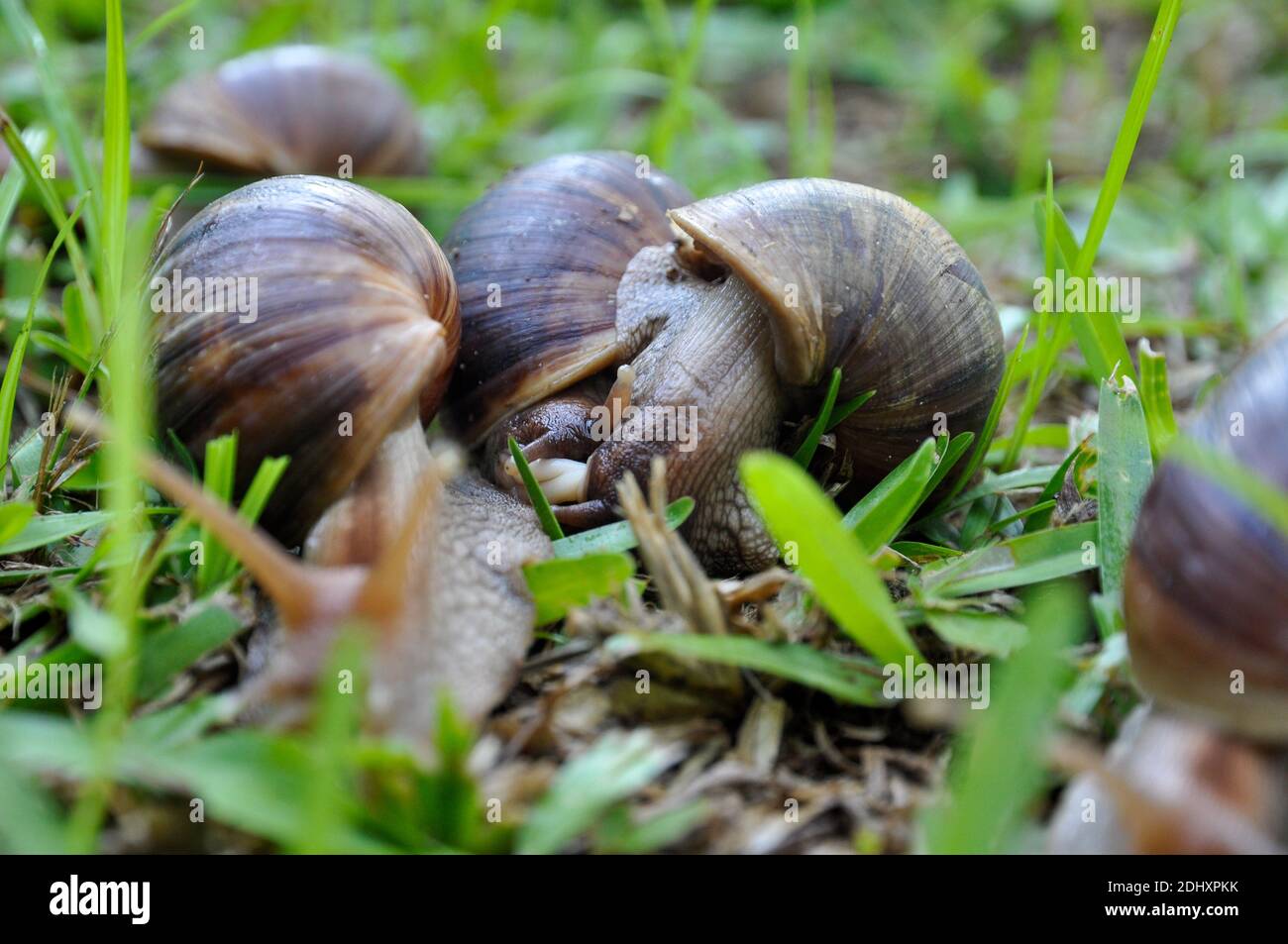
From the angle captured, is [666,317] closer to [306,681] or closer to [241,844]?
[306,681]

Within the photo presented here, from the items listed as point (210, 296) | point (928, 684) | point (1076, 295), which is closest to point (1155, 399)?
point (1076, 295)

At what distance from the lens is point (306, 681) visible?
5.10 feet

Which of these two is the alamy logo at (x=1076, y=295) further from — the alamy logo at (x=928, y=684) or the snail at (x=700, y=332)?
the alamy logo at (x=928, y=684)

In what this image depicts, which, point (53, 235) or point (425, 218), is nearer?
point (53, 235)

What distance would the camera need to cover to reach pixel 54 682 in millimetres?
1734

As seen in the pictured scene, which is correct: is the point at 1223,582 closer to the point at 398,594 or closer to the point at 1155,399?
the point at 1155,399

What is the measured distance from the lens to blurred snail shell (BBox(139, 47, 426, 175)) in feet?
12.3

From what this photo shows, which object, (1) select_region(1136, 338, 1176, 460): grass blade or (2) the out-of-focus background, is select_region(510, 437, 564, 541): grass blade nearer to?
(1) select_region(1136, 338, 1176, 460): grass blade

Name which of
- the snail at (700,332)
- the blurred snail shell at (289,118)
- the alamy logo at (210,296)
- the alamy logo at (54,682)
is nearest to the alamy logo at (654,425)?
the snail at (700,332)

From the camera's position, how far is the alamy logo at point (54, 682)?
5.53 feet

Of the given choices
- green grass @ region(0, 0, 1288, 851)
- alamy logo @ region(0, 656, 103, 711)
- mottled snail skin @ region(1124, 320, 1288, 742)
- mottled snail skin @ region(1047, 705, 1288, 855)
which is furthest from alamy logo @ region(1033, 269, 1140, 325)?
alamy logo @ region(0, 656, 103, 711)
